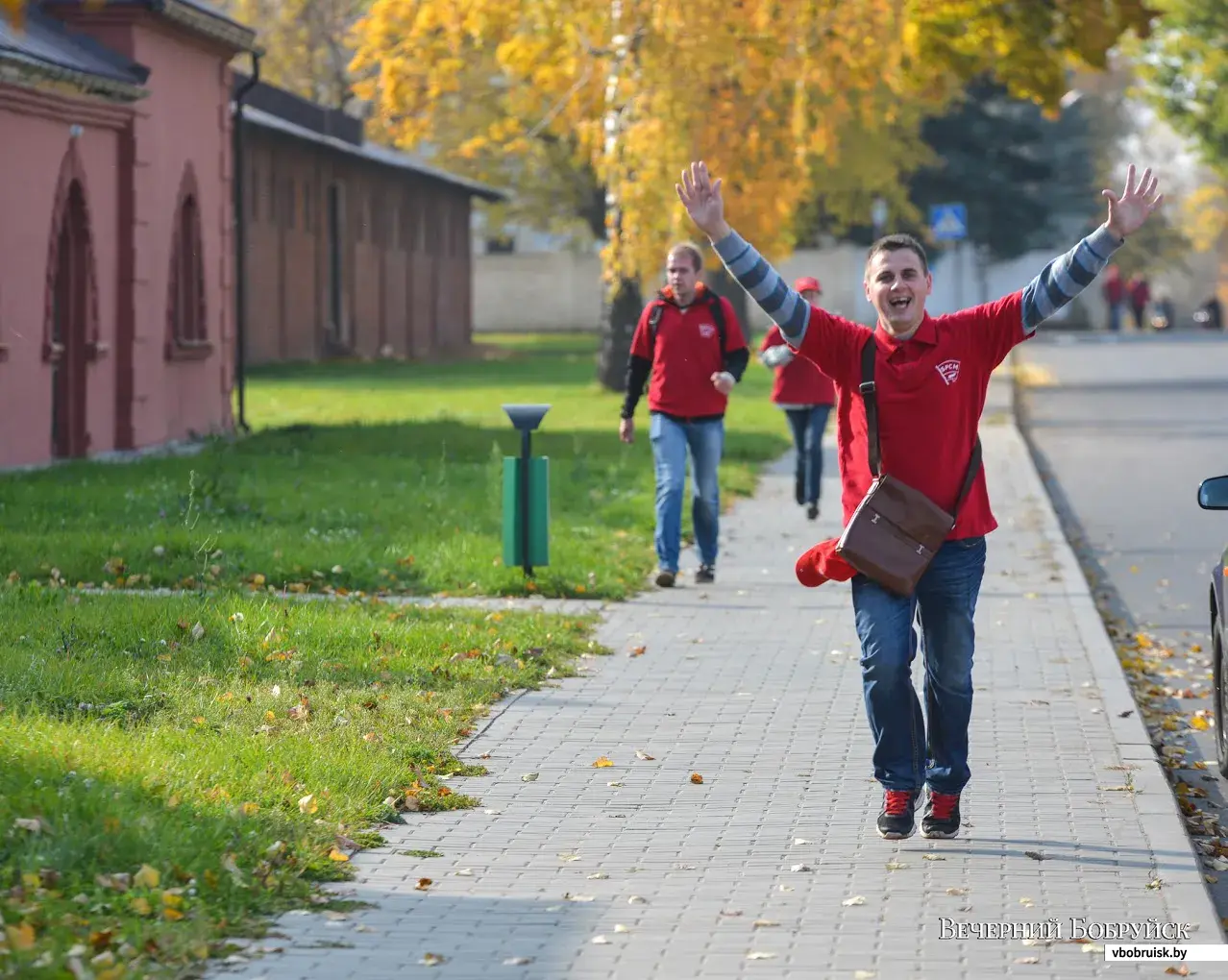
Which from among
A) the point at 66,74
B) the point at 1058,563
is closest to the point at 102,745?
the point at 1058,563

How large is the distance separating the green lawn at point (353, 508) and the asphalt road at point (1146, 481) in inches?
118

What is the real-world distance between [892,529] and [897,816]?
868 mm

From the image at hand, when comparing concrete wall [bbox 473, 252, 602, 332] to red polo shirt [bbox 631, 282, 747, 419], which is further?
concrete wall [bbox 473, 252, 602, 332]

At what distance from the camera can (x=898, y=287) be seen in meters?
6.84

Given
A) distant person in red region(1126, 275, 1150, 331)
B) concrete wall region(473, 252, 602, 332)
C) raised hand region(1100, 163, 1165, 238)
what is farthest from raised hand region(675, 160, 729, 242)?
concrete wall region(473, 252, 602, 332)

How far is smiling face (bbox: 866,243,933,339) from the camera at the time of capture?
685 centimetres

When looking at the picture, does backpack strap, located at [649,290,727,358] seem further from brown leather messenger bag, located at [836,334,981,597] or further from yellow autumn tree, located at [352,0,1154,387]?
yellow autumn tree, located at [352,0,1154,387]

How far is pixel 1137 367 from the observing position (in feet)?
154

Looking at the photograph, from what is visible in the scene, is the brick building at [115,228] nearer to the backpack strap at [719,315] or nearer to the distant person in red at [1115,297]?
the backpack strap at [719,315]

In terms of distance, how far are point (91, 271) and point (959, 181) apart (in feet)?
139

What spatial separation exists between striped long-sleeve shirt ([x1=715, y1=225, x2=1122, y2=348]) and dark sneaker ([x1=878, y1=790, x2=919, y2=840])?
1387 millimetres

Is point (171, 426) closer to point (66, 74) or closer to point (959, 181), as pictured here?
point (66, 74)

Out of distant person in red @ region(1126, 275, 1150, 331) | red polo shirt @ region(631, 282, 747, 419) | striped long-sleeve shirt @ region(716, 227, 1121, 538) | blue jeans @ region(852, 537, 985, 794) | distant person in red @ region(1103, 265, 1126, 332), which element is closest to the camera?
striped long-sleeve shirt @ region(716, 227, 1121, 538)

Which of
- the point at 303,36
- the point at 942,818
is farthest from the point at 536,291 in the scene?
the point at 942,818
